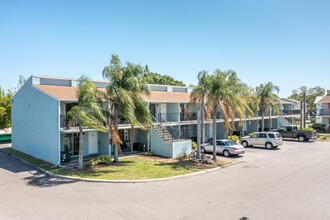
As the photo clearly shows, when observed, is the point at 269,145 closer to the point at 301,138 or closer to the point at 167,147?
the point at 301,138

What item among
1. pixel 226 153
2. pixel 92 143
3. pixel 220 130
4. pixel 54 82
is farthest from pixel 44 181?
pixel 220 130

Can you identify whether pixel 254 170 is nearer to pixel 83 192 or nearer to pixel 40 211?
pixel 83 192

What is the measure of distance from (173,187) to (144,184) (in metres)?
1.66

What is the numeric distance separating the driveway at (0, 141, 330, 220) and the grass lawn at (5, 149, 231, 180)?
1.10 metres

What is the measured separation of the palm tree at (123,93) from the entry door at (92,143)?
520 cm

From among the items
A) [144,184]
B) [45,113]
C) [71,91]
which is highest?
[71,91]

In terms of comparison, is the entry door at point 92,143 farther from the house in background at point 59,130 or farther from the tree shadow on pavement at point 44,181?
the tree shadow on pavement at point 44,181

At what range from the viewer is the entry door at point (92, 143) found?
64.5 ft

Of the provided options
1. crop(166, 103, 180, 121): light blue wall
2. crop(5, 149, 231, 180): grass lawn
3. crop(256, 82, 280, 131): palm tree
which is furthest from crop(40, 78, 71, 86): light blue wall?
crop(256, 82, 280, 131): palm tree

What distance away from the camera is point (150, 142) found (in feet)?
69.3

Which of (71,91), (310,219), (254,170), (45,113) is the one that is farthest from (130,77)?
(310,219)

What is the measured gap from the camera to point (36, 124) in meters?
18.9

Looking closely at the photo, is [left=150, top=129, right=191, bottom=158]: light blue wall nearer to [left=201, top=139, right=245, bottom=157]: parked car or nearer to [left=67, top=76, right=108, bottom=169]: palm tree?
[left=201, top=139, right=245, bottom=157]: parked car

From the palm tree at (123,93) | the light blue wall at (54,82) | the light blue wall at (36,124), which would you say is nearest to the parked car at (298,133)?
the palm tree at (123,93)
